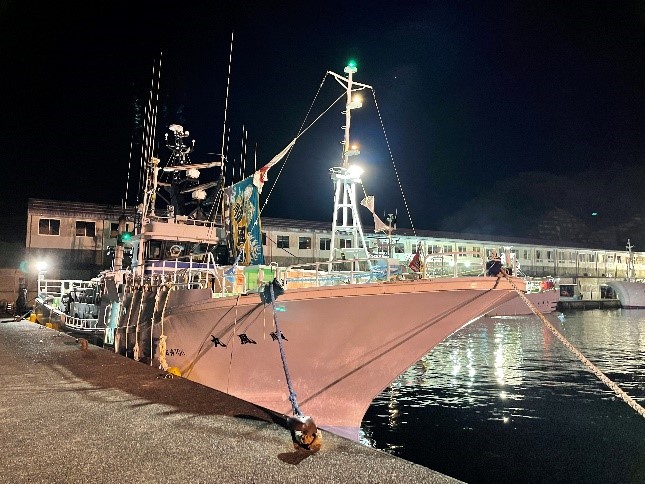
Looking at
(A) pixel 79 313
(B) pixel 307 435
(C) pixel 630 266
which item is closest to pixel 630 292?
(C) pixel 630 266

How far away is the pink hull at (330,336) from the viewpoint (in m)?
10.9

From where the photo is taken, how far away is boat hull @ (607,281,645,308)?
70312mm

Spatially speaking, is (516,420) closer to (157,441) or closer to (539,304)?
(157,441)

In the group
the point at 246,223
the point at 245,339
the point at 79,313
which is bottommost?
the point at 79,313

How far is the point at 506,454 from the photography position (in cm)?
1216

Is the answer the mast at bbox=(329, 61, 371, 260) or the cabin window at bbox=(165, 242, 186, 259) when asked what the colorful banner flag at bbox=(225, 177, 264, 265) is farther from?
the cabin window at bbox=(165, 242, 186, 259)

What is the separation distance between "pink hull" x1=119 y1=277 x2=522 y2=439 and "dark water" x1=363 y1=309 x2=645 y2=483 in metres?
2.13

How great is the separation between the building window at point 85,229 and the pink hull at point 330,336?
29.3m

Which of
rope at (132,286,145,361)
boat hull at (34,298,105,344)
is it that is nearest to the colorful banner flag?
rope at (132,286,145,361)

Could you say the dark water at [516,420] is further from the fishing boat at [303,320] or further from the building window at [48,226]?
the building window at [48,226]

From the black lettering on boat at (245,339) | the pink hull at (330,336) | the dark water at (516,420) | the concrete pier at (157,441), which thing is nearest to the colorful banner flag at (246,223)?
the pink hull at (330,336)

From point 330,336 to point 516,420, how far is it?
724cm

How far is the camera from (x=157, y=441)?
212 inches

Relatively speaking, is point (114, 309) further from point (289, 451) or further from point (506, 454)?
point (289, 451)
